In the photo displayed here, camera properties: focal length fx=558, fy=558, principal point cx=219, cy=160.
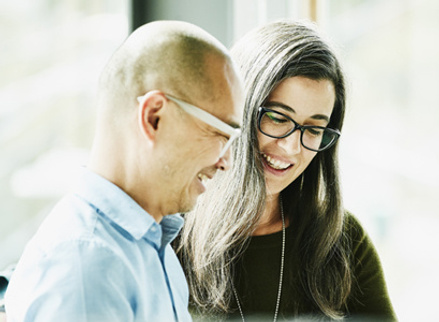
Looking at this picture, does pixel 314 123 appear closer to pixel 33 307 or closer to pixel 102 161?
pixel 102 161

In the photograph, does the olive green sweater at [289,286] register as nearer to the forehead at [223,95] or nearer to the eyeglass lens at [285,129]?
the eyeglass lens at [285,129]

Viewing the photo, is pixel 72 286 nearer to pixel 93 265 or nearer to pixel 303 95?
pixel 93 265

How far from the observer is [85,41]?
5.54ft

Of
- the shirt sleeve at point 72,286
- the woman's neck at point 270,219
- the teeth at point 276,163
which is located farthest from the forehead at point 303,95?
the shirt sleeve at point 72,286

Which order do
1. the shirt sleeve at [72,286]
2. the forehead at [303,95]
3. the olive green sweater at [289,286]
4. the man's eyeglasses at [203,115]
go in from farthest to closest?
the olive green sweater at [289,286] → the forehead at [303,95] → the man's eyeglasses at [203,115] → the shirt sleeve at [72,286]

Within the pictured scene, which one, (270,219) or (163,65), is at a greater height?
(163,65)

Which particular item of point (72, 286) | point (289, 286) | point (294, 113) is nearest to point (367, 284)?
point (289, 286)

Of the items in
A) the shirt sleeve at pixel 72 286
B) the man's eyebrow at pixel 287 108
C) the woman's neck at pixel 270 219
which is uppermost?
the man's eyebrow at pixel 287 108

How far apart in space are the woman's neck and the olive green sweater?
0.02 metres

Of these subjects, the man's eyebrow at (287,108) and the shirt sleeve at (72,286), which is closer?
the shirt sleeve at (72,286)

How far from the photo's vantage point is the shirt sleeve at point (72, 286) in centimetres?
75

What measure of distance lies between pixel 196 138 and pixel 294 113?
550 millimetres

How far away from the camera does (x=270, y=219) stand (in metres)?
1.61

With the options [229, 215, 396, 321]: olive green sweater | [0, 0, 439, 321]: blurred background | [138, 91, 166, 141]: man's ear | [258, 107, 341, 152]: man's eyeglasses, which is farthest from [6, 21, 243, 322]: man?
[229, 215, 396, 321]: olive green sweater
